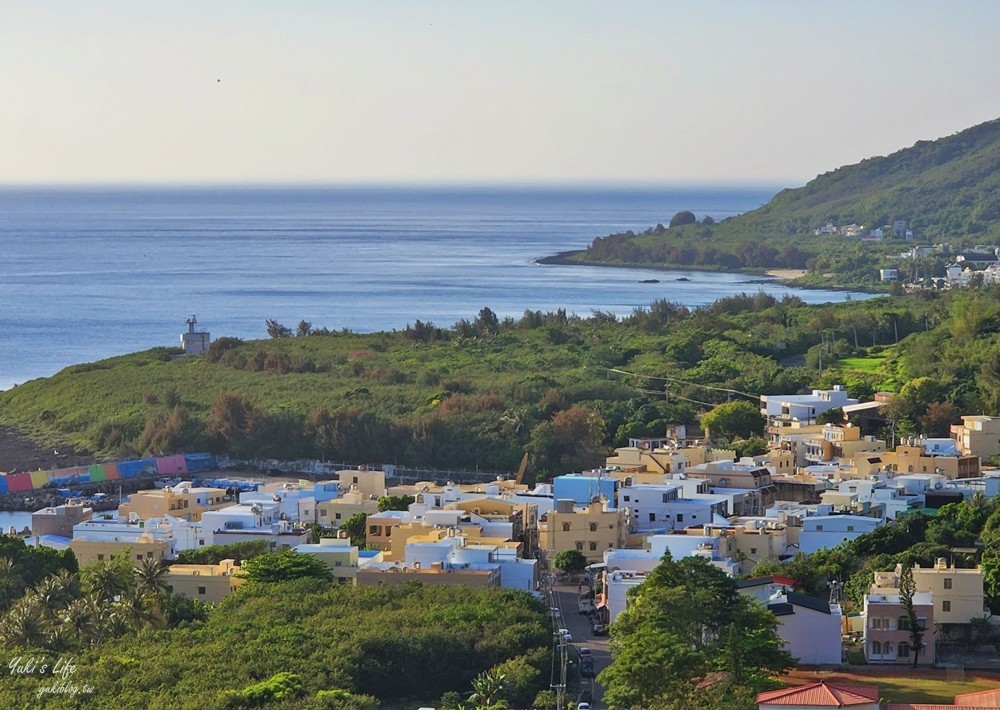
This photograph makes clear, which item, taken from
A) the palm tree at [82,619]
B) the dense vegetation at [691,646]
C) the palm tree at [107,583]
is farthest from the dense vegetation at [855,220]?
the palm tree at [82,619]

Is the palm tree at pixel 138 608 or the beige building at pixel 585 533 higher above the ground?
the palm tree at pixel 138 608

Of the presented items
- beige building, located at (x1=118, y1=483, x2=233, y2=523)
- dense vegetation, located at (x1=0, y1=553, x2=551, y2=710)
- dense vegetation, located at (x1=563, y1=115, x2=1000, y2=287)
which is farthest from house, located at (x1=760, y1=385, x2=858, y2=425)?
dense vegetation, located at (x1=563, y1=115, x2=1000, y2=287)

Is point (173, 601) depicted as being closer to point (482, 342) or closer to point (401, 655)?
point (401, 655)

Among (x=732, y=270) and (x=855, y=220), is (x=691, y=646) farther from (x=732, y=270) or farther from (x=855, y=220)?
(x=855, y=220)

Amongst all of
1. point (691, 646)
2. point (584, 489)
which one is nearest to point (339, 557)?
point (584, 489)

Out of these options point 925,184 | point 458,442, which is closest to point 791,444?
point 458,442

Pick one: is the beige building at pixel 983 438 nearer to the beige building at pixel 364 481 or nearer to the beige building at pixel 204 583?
the beige building at pixel 364 481
